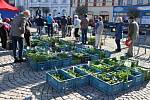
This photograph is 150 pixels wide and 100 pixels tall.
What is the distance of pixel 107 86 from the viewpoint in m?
7.34

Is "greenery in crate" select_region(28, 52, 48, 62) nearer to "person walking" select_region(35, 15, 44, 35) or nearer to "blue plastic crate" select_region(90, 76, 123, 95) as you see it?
"blue plastic crate" select_region(90, 76, 123, 95)

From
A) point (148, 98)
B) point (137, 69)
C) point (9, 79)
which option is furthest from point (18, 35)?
point (148, 98)

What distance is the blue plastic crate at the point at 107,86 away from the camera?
734 cm

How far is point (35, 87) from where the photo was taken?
7691 mm

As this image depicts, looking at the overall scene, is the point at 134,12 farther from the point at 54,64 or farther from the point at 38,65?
the point at 38,65

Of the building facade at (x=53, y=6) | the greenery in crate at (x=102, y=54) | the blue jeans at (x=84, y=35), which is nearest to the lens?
the greenery in crate at (x=102, y=54)

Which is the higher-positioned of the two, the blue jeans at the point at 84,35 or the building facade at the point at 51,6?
the building facade at the point at 51,6

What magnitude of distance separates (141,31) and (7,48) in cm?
1434

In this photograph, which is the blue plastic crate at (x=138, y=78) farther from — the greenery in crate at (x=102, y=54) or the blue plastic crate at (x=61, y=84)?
the greenery in crate at (x=102, y=54)

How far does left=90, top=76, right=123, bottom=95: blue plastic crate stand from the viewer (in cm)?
734

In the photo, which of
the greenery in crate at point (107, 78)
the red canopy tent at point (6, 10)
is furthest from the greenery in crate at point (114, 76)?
the red canopy tent at point (6, 10)

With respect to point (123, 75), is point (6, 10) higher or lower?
higher

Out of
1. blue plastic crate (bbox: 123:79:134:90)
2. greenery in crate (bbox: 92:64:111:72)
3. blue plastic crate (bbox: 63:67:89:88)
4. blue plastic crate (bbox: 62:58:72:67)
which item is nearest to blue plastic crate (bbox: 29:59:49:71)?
blue plastic crate (bbox: 62:58:72:67)

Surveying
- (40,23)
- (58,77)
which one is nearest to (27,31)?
(58,77)
